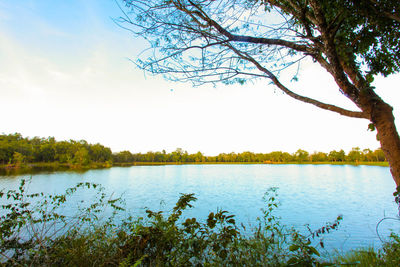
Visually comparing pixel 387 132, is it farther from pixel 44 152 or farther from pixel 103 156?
pixel 103 156

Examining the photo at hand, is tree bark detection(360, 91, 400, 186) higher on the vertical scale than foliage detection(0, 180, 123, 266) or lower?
higher

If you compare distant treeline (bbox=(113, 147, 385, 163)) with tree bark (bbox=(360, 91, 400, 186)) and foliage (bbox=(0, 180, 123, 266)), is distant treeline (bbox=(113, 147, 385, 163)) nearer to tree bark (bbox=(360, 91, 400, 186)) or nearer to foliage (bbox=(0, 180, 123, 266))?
foliage (bbox=(0, 180, 123, 266))

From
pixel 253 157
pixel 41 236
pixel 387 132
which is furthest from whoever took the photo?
pixel 253 157

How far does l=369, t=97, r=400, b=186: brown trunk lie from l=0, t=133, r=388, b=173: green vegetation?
5148 cm

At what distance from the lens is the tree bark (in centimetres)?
181

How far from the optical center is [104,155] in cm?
8700

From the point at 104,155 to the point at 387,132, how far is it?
9813 centimetres

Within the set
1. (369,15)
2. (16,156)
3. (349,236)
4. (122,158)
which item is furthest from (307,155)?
(16,156)

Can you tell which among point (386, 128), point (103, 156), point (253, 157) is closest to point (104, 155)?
point (103, 156)

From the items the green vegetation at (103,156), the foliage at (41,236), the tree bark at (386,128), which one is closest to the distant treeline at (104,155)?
the green vegetation at (103,156)

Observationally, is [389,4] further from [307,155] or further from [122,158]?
[307,155]

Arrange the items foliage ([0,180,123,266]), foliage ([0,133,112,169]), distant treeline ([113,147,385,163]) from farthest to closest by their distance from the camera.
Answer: distant treeline ([113,147,385,163]) → foliage ([0,133,112,169]) → foliage ([0,180,123,266])

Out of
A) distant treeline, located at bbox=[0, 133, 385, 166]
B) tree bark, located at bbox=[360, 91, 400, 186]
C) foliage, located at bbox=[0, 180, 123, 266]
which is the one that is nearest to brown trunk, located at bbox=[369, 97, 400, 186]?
tree bark, located at bbox=[360, 91, 400, 186]

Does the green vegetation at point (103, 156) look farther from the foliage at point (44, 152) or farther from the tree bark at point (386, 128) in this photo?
the tree bark at point (386, 128)
